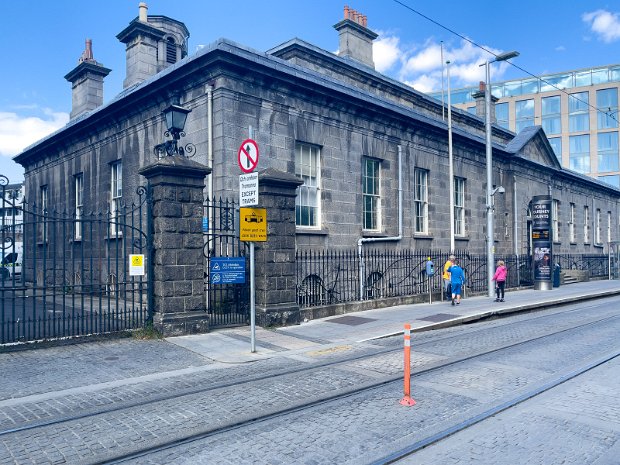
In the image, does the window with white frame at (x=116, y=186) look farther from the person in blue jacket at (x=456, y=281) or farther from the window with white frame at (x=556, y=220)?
the window with white frame at (x=556, y=220)

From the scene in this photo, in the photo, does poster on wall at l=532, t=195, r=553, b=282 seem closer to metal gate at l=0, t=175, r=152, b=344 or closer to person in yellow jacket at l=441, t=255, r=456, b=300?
person in yellow jacket at l=441, t=255, r=456, b=300

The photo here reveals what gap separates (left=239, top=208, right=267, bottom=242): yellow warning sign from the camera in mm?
9255

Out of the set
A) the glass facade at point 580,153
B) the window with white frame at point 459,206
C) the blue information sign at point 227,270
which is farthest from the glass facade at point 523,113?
the blue information sign at point 227,270

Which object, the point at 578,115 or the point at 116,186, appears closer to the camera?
the point at 116,186

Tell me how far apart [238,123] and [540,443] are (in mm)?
11275

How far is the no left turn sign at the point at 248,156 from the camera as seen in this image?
9.02 meters

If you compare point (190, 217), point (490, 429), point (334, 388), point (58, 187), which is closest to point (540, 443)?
point (490, 429)

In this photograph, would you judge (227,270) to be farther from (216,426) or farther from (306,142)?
(306,142)

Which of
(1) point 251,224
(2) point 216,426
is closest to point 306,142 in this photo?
(1) point 251,224

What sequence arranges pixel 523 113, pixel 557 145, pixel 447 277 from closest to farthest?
pixel 447 277
pixel 557 145
pixel 523 113

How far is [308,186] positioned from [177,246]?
6.61 meters

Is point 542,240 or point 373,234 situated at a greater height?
point 373,234

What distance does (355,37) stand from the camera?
23.8m

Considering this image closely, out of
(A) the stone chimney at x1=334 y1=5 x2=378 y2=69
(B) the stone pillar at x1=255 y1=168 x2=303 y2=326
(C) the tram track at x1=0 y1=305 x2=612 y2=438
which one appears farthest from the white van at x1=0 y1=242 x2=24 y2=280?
(A) the stone chimney at x1=334 y1=5 x2=378 y2=69
